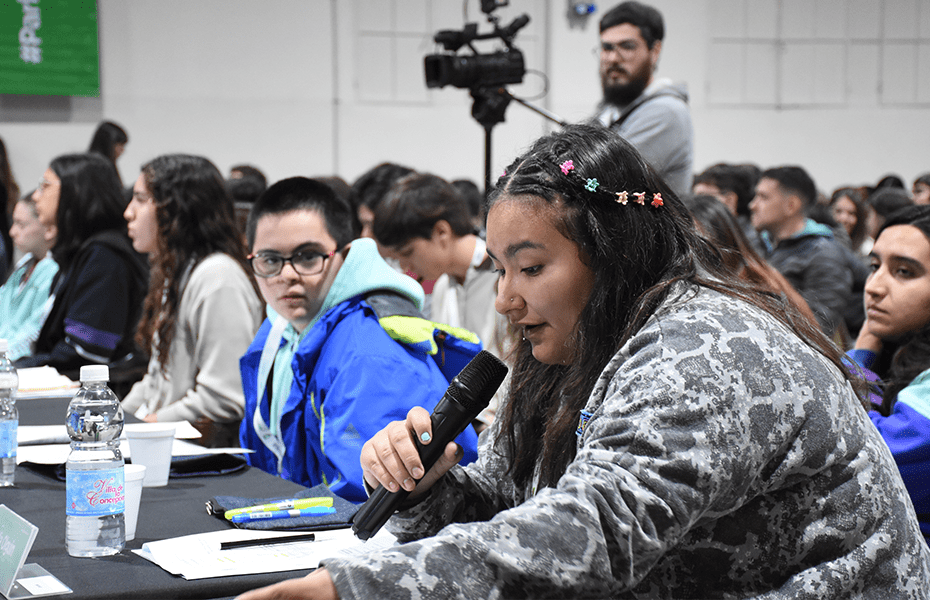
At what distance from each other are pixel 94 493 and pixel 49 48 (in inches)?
234

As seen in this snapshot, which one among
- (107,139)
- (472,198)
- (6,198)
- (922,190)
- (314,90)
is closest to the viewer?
(922,190)

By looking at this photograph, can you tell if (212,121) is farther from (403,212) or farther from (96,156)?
(403,212)

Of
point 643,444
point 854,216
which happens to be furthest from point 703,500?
point 854,216

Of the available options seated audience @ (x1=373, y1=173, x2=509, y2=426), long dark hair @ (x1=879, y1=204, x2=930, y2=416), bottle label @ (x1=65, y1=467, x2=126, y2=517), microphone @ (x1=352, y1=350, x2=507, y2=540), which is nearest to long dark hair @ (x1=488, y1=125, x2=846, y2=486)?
microphone @ (x1=352, y1=350, x2=507, y2=540)

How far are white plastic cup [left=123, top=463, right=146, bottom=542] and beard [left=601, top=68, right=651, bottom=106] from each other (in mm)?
2467

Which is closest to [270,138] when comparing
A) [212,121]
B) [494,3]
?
[212,121]

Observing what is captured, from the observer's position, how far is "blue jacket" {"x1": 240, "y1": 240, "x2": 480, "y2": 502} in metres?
1.68

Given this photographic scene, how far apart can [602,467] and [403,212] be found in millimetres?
2195

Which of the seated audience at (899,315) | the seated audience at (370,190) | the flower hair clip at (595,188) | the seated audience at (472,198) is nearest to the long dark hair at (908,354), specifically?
the seated audience at (899,315)

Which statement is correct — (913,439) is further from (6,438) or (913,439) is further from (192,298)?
(192,298)

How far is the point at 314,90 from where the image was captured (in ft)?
23.1

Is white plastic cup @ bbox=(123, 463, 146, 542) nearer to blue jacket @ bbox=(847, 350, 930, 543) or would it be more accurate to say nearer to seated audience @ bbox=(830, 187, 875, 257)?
blue jacket @ bbox=(847, 350, 930, 543)

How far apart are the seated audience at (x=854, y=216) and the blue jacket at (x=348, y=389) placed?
518 cm

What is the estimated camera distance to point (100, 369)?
4.41 feet
